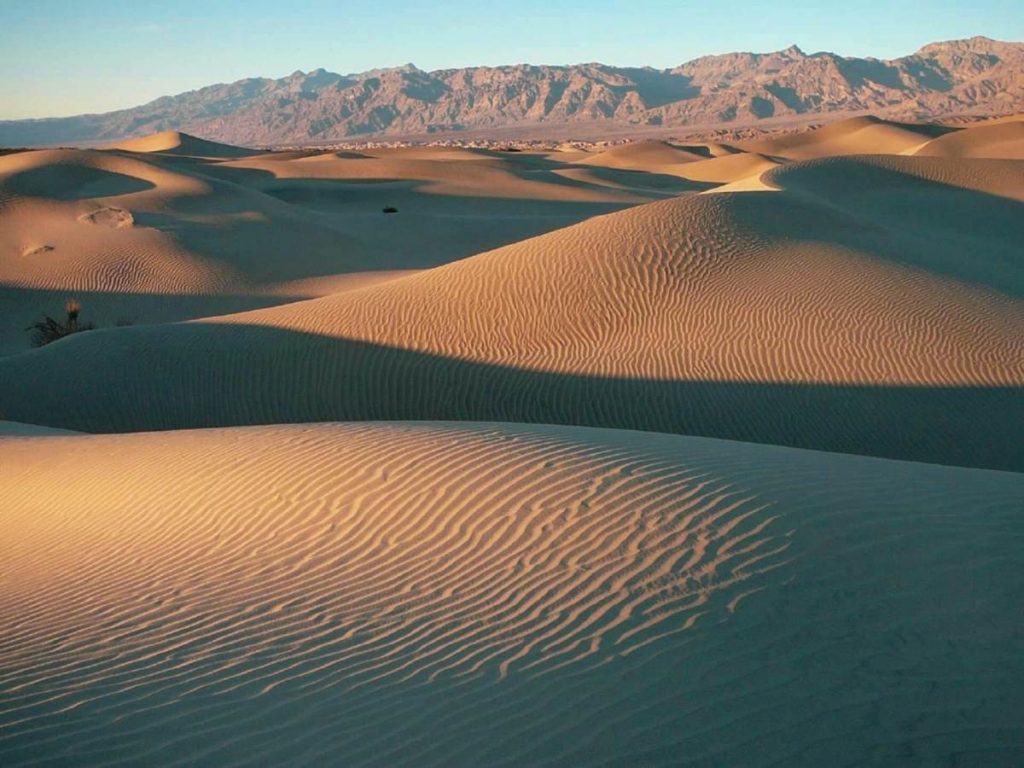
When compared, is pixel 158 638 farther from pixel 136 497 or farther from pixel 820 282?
pixel 820 282

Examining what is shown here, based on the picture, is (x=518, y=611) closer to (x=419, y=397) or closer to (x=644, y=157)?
(x=419, y=397)

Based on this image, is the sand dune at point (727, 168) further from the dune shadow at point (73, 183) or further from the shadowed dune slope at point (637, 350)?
the shadowed dune slope at point (637, 350)

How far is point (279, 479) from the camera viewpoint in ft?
24.1

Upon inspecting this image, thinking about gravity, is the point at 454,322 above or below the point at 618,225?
below

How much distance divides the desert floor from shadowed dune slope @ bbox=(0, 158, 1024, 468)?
56mm

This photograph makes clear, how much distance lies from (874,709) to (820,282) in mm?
12210

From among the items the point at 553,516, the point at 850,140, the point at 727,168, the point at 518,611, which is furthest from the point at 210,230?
the point at 850,140

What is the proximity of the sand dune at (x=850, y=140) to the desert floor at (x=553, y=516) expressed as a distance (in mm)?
50929

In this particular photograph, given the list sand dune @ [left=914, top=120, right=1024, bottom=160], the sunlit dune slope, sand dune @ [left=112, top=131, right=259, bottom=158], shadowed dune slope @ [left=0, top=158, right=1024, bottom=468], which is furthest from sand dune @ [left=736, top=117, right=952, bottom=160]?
shadowed dune slope @ [left=0, top=158, right=1024, bottom=468]

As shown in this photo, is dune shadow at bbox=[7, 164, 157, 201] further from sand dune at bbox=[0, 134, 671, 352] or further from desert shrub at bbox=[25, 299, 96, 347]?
desert shrub at bbox=[25, 299, 96, 347]

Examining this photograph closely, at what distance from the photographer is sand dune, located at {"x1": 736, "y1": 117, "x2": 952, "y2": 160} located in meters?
66.1

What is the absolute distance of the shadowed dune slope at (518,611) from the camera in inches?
151

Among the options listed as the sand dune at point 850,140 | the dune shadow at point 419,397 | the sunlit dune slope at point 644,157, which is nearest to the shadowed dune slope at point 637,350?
the dune shadow at point 419,397

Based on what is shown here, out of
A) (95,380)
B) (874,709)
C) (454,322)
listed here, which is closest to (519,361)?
(454,322)
